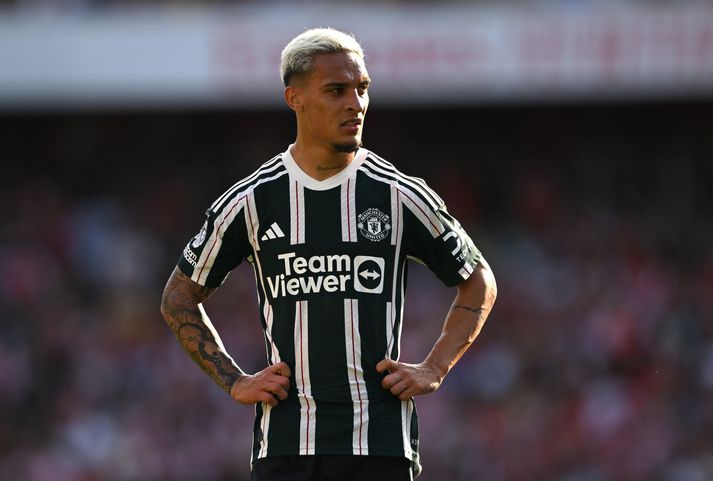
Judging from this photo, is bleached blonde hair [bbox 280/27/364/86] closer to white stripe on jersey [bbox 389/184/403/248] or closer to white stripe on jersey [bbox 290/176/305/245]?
white stripe on jersey [bbox 290/176/305/245]

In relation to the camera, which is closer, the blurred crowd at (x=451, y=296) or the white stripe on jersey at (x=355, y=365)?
the white stripe on jersey at (x=355, y=365)

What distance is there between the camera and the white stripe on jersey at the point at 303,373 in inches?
173

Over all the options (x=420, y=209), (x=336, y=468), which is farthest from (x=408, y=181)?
(x=336, y=468)

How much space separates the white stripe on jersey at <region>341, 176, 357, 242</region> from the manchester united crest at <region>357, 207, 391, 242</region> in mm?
25

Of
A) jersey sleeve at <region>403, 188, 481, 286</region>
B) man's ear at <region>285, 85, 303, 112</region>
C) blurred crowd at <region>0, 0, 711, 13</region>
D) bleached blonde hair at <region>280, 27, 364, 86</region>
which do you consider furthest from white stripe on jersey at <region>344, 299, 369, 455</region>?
blurred crowd at <region>0, 0, 711, 13</region>

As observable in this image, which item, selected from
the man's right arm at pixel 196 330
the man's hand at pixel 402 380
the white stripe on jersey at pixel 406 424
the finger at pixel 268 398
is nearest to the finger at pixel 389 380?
the man's hand at pixel 402 380

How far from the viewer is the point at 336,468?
14.3 feet

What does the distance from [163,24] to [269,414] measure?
11.4 metres

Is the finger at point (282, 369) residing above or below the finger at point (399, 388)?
above

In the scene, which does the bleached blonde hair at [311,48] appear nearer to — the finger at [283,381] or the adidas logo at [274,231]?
the adidas logo at [274,231]

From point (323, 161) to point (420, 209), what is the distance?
36cm

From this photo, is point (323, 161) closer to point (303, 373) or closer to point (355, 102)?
point (355, 102)

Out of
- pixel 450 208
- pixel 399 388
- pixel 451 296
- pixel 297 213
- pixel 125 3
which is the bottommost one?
pixel 399 388

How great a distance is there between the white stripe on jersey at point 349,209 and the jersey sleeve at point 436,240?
174mm
